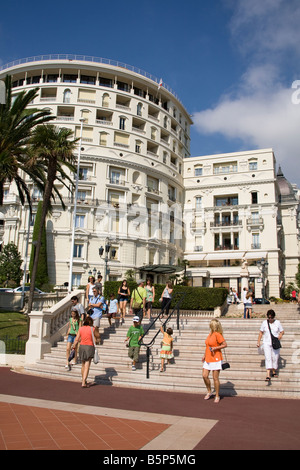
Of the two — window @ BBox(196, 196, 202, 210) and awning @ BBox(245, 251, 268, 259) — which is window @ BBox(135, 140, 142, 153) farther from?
awning @ BBox(245, 251, 268, 259)

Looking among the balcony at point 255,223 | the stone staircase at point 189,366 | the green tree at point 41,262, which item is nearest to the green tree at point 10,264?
the green tree at point 41,262

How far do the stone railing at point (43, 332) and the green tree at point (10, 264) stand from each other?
25292 mm

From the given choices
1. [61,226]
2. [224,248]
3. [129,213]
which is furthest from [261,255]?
[61,226]

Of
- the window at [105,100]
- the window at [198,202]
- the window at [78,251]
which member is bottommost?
the window at [78,251]

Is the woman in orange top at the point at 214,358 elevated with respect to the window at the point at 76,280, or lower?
lower

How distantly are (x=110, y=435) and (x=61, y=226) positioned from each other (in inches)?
1422

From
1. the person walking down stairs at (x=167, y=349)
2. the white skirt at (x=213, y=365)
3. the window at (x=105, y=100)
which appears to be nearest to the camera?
the white skirt at (x=213, y=365)

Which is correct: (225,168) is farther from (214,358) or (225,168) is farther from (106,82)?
Result: (214,358)

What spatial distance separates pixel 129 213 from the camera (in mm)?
42594

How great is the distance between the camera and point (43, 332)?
1212 cm

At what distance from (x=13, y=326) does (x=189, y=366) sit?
11.7m

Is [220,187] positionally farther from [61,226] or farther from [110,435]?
[110,435]

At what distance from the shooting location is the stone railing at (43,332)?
1175 centimetres

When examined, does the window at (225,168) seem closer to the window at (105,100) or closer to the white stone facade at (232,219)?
the white stone facade at (232,219)
